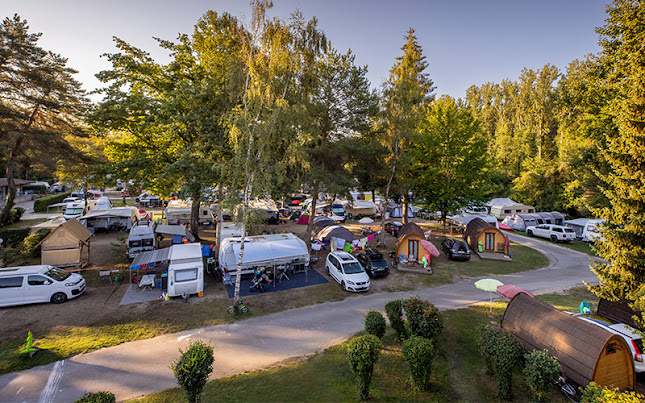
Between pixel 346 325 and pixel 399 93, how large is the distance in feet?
59.6

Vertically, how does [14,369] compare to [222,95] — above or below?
below

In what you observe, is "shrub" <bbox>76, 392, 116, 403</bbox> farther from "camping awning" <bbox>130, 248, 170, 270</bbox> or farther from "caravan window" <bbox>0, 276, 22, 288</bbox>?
"caravan window" <bbox>0, 276, 22, 288</bbox>

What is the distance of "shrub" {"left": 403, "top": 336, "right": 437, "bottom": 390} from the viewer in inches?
301

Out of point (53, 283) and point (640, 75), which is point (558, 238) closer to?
point (640, 75)

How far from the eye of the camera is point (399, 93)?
22344mm

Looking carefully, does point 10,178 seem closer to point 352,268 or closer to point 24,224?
point 24,224


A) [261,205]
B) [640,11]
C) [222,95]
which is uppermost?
[640,11]

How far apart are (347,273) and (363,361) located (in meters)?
8.55

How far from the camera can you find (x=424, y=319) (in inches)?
374

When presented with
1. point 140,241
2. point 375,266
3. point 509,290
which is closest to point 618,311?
point 509,290

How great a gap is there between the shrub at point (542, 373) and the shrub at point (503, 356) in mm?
420

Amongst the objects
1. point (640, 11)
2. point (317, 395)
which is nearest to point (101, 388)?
point (317, 395)

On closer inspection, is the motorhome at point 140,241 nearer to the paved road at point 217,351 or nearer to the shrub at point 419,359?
the paved road at point 217,351

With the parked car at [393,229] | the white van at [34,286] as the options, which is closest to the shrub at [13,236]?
the white van at [34,286]
